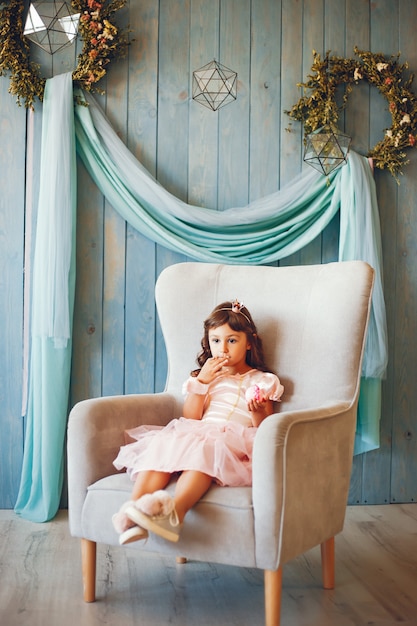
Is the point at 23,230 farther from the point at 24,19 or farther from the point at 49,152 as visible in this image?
the point at 24,19

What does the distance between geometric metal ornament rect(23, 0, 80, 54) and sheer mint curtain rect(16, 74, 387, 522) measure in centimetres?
19

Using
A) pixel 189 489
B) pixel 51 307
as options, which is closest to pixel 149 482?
pixel 189 489

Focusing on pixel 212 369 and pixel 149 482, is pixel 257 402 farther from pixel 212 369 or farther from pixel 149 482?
pixel 149 482

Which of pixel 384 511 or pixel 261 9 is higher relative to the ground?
pixel 261 9

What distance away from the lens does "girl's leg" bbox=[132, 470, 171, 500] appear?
1.99 meters

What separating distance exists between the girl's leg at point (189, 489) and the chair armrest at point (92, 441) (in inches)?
12.1

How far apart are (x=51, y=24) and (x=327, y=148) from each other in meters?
1.20

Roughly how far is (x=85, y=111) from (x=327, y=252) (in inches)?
47.8

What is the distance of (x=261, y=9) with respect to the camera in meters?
3.19

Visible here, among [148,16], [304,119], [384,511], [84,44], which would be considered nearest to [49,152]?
[84,44]

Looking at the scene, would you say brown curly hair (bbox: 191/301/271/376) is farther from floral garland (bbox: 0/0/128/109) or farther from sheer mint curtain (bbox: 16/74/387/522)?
floral garland (bbox: 0/0/128/109)

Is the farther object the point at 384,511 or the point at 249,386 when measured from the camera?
the point at 384,511

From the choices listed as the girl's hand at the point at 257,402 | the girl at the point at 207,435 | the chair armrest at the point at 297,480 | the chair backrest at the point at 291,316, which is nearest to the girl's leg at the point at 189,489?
the girl at the point at 207,435

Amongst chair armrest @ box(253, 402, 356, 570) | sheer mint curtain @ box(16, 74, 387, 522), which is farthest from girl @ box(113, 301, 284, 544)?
sheer mint curtain @ box(16, 74, 387, 522)
